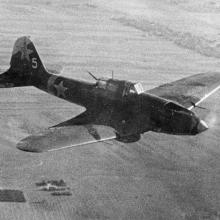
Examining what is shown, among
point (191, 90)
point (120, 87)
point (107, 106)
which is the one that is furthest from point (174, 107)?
point (191, 90)

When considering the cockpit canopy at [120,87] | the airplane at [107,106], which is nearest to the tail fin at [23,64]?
the airplane at [107,106]

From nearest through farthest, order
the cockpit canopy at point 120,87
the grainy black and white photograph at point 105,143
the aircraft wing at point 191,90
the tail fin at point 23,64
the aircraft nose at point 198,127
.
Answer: the grainy black and white photograph at point 105,143 < the aircraft nose at point 198,127 < the cockpit canopy at point 120,87 < the aircraft wing at point 191,90 < the tail fin at point 23,64

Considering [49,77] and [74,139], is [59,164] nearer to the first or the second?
[74,139]

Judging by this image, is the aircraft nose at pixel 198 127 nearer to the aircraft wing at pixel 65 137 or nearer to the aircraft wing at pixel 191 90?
the aircraft wing at pixel 191 90

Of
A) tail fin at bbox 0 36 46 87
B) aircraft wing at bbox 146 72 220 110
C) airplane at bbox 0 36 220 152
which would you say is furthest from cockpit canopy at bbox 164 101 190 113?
tail fin at bbox 0 36 46 87

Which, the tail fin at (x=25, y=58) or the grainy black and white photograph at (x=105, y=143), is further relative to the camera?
the tail fin at (x=25, y=58)

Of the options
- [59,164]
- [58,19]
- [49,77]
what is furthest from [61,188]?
[58,19]

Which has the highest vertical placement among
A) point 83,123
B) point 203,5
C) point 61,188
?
point 203,5

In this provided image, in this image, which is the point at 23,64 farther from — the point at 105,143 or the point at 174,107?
the point at 174,107
